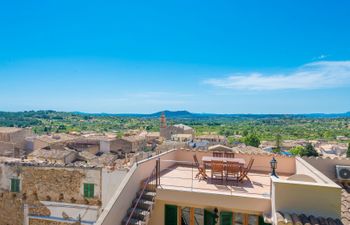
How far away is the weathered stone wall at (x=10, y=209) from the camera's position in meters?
17.4

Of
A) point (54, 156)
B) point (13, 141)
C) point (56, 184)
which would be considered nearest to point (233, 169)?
point (56, 184)

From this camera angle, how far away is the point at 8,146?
39.9 meters

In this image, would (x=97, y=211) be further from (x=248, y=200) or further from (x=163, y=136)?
(x=163, y=136)

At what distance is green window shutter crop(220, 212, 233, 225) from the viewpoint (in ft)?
21.5

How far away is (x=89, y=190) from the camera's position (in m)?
16.6

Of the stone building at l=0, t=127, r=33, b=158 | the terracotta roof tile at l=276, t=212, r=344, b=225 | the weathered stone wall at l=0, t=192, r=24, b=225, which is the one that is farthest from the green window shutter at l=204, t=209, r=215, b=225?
the stone building at l=0, t=127, r=33, b=158

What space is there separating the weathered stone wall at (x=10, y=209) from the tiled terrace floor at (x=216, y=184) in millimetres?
13847

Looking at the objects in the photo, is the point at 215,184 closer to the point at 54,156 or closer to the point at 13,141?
the point at 54,156

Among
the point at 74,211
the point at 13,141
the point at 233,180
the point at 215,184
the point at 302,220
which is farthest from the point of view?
the point at 13,141

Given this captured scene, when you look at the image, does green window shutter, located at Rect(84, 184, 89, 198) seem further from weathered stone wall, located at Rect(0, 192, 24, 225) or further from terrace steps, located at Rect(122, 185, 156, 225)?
terrace steps, located at Rect(122, 185, 156, 225)

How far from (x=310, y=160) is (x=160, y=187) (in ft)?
18.2

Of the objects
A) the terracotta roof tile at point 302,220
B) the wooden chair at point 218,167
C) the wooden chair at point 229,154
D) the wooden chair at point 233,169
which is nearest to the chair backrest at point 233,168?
the wooden chair at point 233,169

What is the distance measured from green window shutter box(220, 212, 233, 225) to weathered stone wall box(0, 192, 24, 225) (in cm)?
1587

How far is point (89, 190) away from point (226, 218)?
1228 cm
